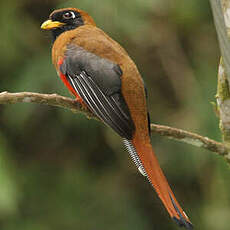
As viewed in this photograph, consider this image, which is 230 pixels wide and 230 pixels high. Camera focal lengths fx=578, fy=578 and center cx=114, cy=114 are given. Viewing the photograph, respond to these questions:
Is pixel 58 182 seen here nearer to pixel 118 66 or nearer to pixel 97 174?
pixel 97 174

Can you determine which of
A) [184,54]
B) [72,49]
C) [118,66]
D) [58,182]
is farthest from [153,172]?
[184,54]

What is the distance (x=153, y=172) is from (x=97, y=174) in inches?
87.0

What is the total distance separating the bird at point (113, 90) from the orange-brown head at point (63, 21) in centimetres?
17

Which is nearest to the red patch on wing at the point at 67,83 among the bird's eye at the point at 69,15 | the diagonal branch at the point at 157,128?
the diagonal branch at the point at 157,128

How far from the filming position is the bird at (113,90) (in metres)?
2.46

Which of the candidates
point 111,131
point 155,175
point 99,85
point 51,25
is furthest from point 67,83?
point 111,131

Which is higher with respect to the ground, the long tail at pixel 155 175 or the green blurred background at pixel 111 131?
the long tail at pixel 155 175

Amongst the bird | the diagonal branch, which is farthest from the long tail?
the diagonal branch

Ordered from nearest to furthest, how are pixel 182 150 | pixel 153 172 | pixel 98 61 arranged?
1. pixel 153 172
2. pixel 98 61
3. pixel 182 150

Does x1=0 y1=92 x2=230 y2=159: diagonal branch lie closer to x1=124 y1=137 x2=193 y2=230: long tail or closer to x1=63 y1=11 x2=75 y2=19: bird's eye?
x1=124 y1=137 x2=193 y2=230: long tail

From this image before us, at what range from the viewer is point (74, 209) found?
4.30 meters

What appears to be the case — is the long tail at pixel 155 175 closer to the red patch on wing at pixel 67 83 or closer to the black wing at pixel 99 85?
the black wing at pixel 99 85

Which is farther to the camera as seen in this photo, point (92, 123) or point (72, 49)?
point (92, 123)

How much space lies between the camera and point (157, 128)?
2582mm
